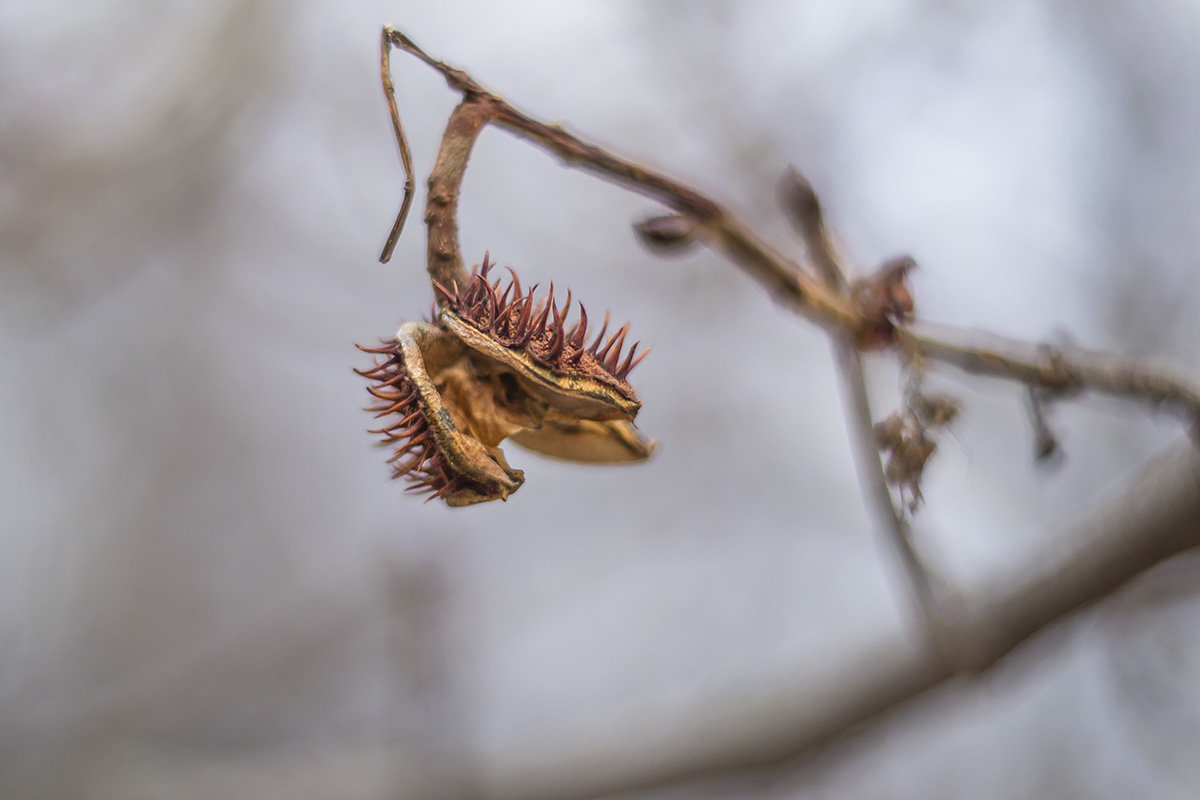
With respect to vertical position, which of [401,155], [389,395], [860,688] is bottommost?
[860,688]

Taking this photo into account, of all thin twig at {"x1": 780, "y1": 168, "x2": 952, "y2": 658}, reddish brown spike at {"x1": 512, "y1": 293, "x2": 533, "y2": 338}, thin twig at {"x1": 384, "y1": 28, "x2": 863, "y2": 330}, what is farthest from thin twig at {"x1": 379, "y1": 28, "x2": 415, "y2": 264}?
thin twig at {"x1": 780, "y1": 168, "x2": 952, "y2": 658}

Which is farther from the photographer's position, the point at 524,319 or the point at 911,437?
the point at 911,437

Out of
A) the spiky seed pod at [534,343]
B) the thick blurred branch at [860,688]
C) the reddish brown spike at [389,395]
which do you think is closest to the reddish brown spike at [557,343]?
the spiky seed pod at [534,343]

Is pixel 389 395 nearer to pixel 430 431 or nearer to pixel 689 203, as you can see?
pixel 430 431

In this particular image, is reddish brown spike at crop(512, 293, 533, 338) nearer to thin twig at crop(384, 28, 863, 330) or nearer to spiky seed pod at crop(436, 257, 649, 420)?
spiky seed pod at crop(436, 257, 649, 420)

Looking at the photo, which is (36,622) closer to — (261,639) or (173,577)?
(173,577)

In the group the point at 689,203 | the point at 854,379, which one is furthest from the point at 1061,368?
the point at 689,203

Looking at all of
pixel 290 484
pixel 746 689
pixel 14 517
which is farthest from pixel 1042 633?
pixel 14 517
